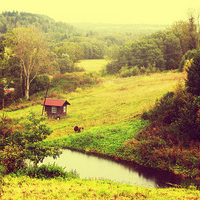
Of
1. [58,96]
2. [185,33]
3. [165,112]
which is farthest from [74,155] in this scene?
[185,33]

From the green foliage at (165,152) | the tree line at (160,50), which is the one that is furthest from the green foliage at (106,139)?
the tree line at (160,50)

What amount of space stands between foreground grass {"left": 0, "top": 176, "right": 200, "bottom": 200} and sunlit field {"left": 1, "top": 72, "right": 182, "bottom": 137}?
54.1 ft

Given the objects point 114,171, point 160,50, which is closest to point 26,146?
point 114,171

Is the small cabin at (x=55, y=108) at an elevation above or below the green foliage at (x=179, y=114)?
below

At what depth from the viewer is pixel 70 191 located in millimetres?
16141

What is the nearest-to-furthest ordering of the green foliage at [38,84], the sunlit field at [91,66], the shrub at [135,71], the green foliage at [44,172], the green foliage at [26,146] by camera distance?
the green foliage at [44,172]
the green foliage at [26,146]
the green foliage at [38,84]
the shrub at [135,71]
the sunlit field at [91,66]

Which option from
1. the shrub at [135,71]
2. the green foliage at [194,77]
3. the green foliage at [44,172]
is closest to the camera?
the green foliage at [44,172]

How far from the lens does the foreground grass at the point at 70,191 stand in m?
15.1

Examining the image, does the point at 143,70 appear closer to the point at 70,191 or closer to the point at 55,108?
the point at 55,108

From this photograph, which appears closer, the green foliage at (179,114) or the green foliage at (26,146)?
the green foliage at (26,146)

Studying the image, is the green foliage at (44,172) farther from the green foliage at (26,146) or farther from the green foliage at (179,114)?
the green foliage at (179,114)

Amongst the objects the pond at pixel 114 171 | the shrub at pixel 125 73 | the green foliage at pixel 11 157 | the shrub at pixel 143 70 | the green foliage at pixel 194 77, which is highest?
the green foliage at pixel 194 77

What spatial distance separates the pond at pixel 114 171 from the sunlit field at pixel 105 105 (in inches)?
291

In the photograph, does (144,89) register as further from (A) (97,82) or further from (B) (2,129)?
(B) (2,129)
